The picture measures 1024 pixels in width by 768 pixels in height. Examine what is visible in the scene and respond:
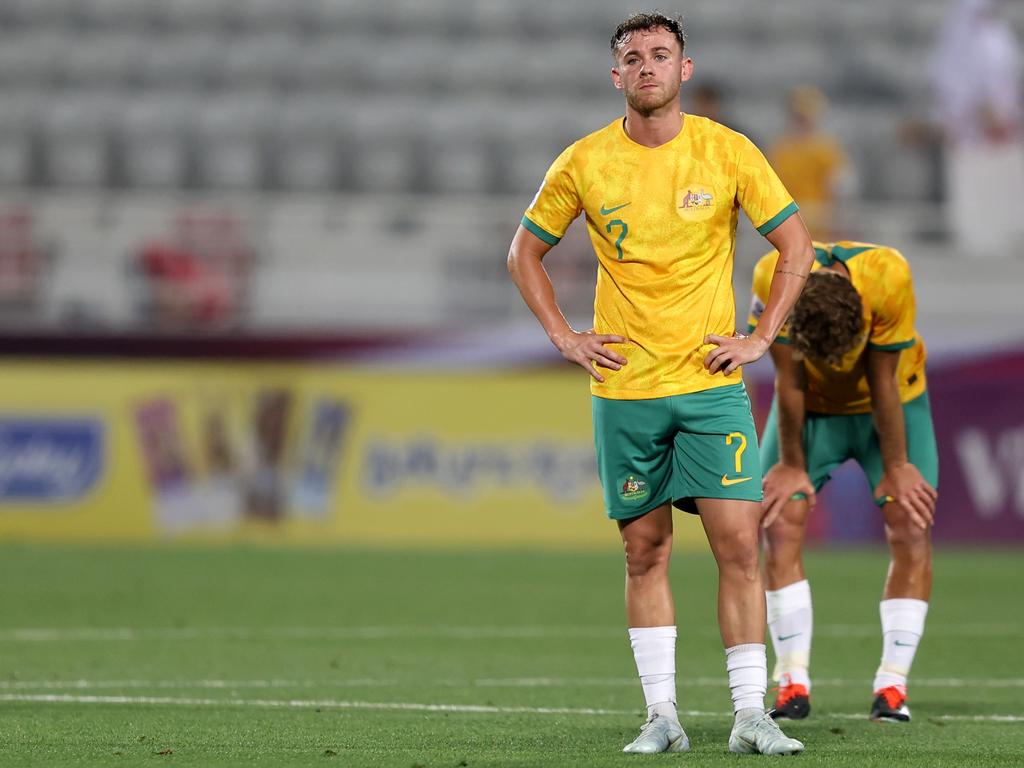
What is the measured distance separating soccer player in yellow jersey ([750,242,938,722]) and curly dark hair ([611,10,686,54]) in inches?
46.6

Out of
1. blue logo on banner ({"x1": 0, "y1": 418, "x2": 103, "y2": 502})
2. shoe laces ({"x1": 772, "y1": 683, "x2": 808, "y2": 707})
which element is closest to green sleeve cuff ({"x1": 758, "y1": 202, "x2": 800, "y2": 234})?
shoe laces ({"x1": 772, "y1": 683, "x2": 808, "y2": 707})

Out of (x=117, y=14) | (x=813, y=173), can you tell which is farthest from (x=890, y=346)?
(x=117, y=14)

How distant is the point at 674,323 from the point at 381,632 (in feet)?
14.9

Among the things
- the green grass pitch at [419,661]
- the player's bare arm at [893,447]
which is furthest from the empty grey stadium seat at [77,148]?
the player's bare arm at [893,447]

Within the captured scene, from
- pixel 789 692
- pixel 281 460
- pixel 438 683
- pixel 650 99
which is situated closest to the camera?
pixel 650 99

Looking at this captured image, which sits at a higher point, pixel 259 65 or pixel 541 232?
pixel 259 65

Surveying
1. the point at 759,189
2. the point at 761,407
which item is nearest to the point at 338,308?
the point at 761,407

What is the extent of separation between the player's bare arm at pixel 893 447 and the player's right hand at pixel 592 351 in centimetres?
143

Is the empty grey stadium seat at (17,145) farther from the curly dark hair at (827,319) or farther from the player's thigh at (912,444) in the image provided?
the curly dark hair at (827,319)

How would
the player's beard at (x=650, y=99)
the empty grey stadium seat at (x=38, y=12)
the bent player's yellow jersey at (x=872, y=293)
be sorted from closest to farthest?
the player's beard at (x=650, y=99)
the bent player's yellow jersey at (x=872, y=293)
the empty grey stadium seat at (x=38, y=12)

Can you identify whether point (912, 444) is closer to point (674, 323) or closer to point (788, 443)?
point (788, 443)

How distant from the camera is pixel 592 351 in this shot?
19.4 feet

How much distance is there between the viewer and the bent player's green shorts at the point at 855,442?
735cm

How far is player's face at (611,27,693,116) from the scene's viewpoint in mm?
5852
